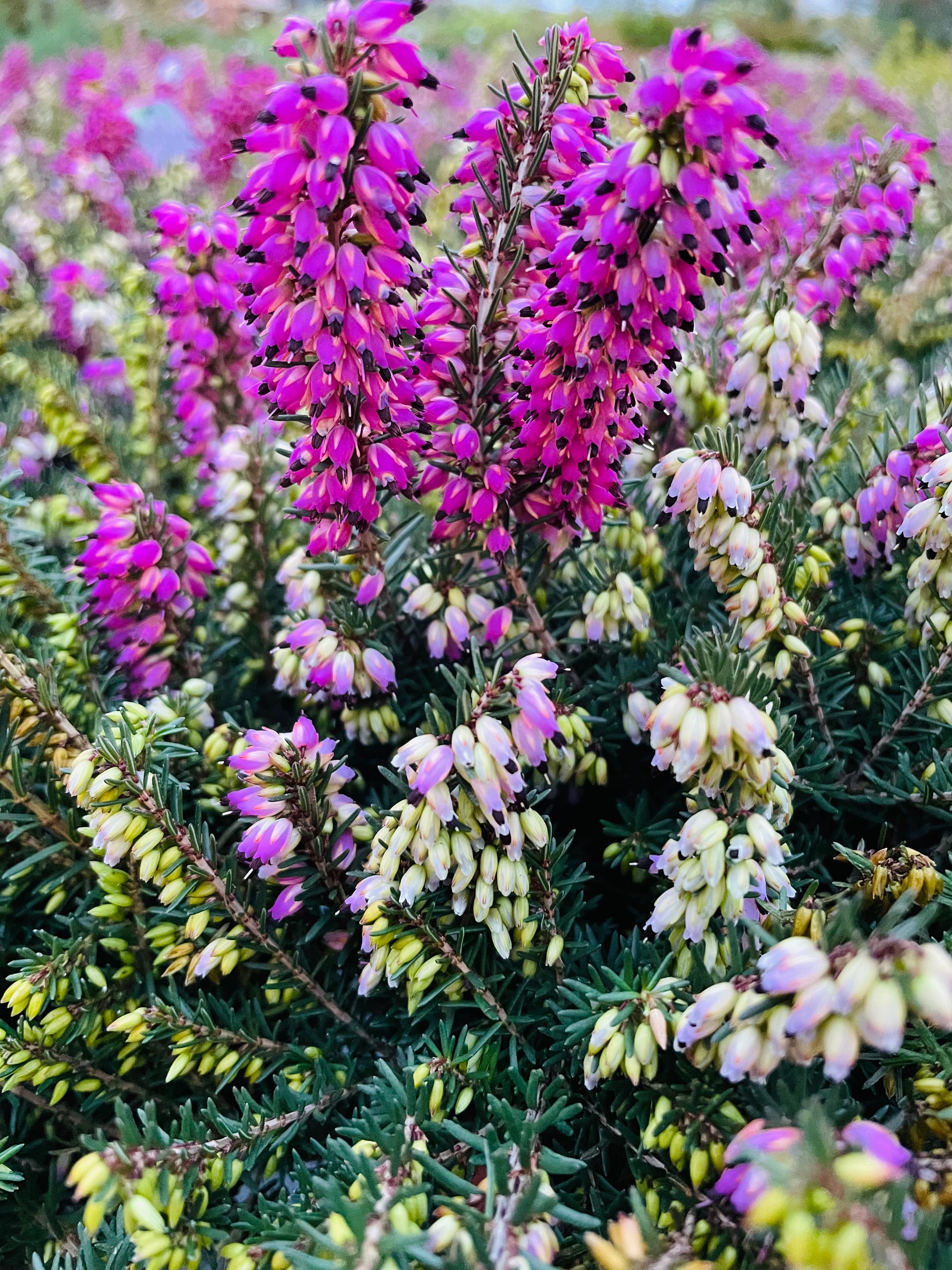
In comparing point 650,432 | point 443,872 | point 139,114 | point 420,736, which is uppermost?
point 139,114

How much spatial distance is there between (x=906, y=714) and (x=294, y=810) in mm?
1245

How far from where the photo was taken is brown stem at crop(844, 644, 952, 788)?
170 cm

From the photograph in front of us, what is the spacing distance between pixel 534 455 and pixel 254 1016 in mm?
1223

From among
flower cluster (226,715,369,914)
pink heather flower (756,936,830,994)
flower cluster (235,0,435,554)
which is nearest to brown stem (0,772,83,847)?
flower cluster (226,715,369,914)

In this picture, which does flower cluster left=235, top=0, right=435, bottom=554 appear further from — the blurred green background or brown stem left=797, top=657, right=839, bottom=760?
the blurred green background

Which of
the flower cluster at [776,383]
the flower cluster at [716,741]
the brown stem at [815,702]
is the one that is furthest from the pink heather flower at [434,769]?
the flower cluster at [776,383]

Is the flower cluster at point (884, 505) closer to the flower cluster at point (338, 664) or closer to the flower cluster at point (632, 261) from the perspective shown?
the flower cluster at point (632, 261)

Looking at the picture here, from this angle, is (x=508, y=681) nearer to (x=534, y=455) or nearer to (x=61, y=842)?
(x=534, y=455)

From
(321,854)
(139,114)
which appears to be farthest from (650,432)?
(139,114)

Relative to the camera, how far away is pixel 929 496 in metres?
1.71

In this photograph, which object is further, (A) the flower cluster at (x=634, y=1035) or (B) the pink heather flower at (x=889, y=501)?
(B) the pink heather flower at (x=889, y=501)

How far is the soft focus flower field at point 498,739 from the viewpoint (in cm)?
116

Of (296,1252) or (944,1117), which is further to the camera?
(944,1117)

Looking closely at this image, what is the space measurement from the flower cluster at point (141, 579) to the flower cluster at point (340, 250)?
490 millimetres
